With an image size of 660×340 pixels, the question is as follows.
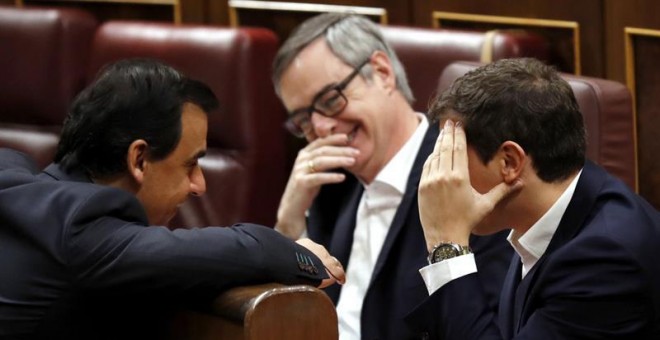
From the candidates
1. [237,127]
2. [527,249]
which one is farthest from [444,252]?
[237,127]

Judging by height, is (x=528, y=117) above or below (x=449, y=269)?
above

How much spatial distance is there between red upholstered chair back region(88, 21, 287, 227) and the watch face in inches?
49.8

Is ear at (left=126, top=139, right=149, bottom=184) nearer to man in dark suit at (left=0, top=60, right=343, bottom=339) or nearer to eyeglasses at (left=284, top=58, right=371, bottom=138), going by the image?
man in dark suit at (left=0, top=60, right=343, bottom=339)

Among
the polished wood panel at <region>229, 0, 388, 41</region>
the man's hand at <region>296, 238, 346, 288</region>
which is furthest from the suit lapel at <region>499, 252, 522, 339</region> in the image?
the polished wood panel at <region>229, 0, 388, 41</region>

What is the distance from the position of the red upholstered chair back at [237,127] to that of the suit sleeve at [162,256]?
4.30 feet

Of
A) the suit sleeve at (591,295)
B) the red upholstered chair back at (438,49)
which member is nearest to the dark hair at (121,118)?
the suit sleeve at (591,295)

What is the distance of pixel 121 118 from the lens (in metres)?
1.60

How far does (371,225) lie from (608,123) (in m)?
0.47

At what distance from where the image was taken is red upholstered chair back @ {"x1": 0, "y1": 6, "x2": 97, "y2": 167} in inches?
122

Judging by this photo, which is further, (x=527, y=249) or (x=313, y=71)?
(x=313, y=71)

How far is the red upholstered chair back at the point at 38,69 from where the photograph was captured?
309cm

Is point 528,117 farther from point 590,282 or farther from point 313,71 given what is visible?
point 313,71

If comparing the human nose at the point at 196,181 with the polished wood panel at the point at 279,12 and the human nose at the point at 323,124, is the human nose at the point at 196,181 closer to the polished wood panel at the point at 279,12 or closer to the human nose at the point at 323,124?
the human nose at the point at 323,124

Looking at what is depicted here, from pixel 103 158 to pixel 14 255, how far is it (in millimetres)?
189
